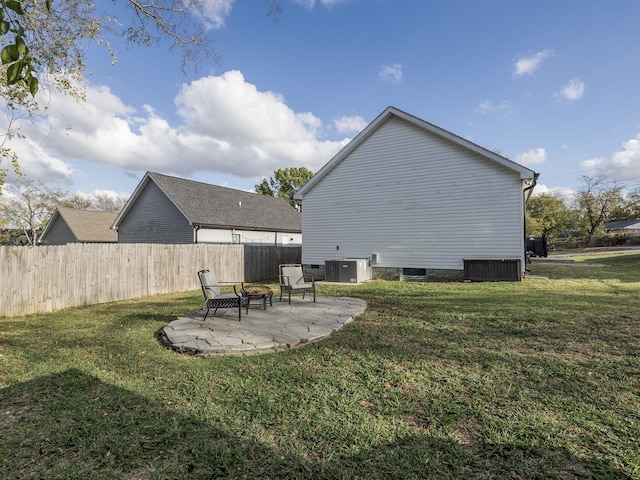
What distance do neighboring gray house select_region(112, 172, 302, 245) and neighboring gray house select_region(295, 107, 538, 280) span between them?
779 cm

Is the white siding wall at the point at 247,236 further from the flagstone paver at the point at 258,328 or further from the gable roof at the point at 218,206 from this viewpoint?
the flagstone paver at the point at 258,328

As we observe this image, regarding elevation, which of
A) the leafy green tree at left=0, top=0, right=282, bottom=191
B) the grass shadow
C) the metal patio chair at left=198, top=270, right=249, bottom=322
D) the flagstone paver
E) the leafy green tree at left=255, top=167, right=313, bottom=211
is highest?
the leafy green tree at left=255, top=167, right=313, bottom=211

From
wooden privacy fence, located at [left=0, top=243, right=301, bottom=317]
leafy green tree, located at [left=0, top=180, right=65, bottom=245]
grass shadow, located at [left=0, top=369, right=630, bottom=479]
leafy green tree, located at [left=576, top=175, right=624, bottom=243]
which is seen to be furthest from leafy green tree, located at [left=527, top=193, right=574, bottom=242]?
leafy green tree, located at [left=0, top=180, right=65, bottom=245]

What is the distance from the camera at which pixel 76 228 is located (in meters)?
28.1

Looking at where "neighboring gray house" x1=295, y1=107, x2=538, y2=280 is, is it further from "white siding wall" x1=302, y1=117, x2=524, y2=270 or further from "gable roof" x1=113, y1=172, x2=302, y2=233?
"gable roof" x1=113, y1=172, x2=302, y2=233

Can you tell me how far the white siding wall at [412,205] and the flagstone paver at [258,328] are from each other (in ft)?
22.0

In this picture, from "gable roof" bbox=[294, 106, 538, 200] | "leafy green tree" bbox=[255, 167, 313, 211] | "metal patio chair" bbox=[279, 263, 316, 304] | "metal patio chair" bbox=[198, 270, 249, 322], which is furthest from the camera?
"leafy green tree" bbox=[255, 167, 313, 211]

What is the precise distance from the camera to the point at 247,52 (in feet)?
30.9

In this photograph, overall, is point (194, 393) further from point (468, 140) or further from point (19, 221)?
point (19, 221)

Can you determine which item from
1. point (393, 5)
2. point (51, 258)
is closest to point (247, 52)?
point (393, 5)

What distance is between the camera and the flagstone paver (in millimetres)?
4876

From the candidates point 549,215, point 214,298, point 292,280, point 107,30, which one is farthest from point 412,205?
point 549,215

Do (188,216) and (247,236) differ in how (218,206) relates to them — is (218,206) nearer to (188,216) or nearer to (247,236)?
(247,236)

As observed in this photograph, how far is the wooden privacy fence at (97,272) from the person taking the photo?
26.5ft
